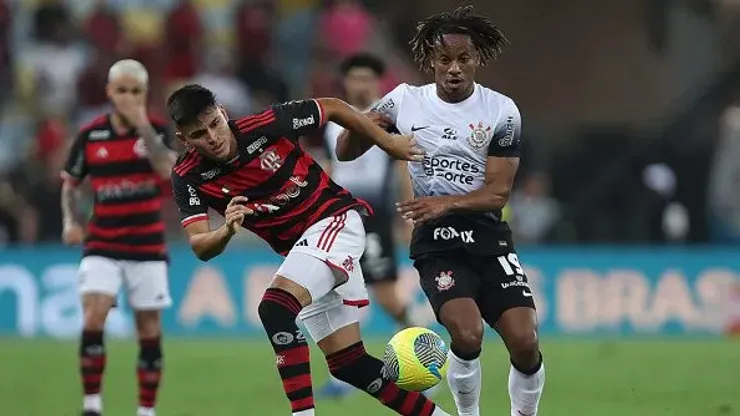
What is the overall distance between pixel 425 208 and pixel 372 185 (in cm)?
543

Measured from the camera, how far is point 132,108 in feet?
39.4

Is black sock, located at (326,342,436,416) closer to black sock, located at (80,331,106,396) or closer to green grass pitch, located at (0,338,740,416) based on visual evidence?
green grass pitch, located at (0,338,740,416)

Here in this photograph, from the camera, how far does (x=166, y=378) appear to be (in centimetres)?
1530

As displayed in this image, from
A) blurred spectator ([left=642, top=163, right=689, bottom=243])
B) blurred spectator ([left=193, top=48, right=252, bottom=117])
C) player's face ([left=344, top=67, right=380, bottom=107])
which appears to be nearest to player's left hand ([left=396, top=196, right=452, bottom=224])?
player's face ([left=344, top=67, right=380, bottom=107])

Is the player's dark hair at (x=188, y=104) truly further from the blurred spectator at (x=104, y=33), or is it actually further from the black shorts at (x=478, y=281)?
the blurred spectator at (x=104, y=33)

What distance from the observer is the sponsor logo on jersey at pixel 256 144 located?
931 centimetres

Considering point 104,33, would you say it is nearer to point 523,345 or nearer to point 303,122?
point 303,122

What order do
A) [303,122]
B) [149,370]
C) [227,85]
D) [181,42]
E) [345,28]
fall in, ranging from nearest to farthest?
1. [303,122]
2. [149,370]
3. [345,28]
4. [181,42]
5. [227,85]

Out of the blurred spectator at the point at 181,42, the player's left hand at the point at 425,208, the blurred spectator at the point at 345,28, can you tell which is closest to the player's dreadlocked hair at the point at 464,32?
the player's left hand at the point at 425,208

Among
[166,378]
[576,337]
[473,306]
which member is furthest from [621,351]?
[473,306]

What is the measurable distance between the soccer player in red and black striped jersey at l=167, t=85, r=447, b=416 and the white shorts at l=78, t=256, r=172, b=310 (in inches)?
106

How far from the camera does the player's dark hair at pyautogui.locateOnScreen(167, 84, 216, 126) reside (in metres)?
8.99

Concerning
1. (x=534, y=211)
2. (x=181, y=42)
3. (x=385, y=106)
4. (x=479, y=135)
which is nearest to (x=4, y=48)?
(x=181, y=42)

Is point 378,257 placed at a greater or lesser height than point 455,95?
lesser
